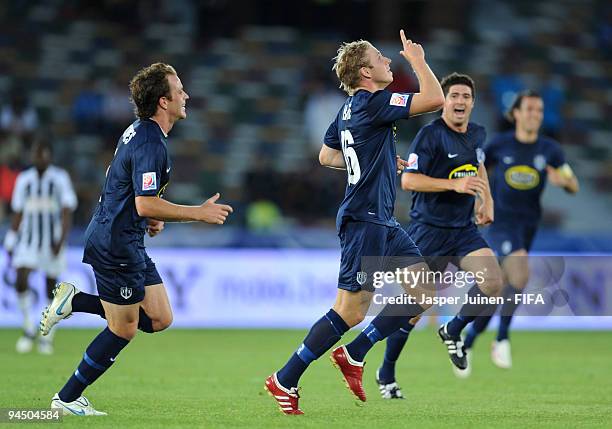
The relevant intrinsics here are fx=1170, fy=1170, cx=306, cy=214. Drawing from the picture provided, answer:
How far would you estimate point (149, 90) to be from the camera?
308 inches

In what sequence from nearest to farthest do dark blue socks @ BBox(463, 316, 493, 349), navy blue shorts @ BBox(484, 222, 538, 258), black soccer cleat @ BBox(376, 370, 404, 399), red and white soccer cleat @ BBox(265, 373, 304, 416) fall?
red and white soccer cleat @ BBox(265, 373, 304, 416) → black soccer cleat @ BBox(376, 370, 404, 399) → dark blue socks @ BBox(463, 316, 493, 349) → navy blue shorts @ BBox(484, 222, 538, 258)

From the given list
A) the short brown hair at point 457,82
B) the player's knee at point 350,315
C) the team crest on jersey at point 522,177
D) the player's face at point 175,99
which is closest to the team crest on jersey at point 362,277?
the player's knee at point 350,315

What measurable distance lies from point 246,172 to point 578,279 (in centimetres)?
626

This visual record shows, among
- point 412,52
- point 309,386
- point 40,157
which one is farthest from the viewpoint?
point 40,157

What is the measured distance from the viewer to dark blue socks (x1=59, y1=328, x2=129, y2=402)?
7719 mm

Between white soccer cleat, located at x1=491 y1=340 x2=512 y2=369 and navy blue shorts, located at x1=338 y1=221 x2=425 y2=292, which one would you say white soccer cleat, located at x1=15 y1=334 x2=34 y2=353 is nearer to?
white soccer cleat, located at x1=491 y1=340 x2=512 y2=369

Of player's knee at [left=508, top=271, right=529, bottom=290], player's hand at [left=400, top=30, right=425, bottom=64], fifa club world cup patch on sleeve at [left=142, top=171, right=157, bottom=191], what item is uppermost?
player's hand at [left=400, top=30, right=425, bottom=64]

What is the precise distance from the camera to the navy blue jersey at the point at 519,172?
1270 centimetres

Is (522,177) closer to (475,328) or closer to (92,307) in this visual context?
(475,328)

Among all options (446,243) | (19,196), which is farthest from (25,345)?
(446,243)

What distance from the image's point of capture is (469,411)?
27.6 feet

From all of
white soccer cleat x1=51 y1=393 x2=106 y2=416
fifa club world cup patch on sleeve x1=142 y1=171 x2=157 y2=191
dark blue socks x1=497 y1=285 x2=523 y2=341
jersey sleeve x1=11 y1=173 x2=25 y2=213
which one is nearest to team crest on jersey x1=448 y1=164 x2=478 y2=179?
dark blue socks x1=497 y1=285 x2=523 y2=341

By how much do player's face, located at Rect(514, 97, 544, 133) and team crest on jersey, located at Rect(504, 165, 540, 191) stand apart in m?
0.43

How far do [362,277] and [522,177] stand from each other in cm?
536
